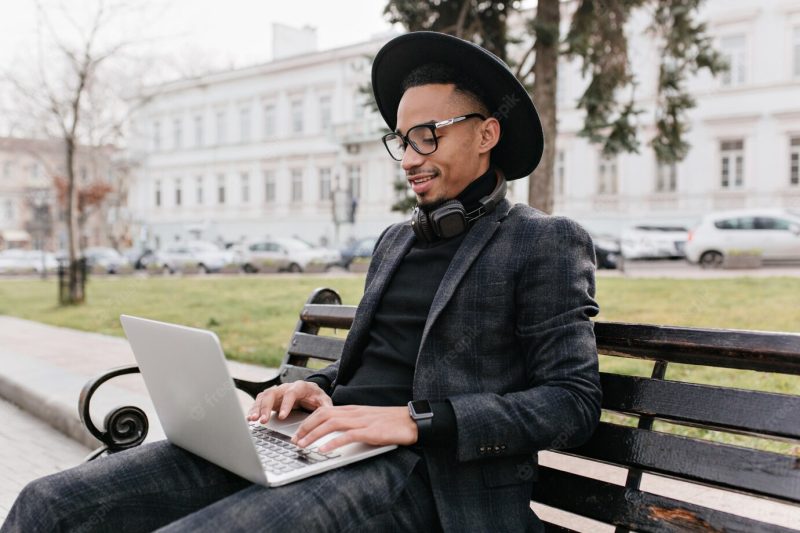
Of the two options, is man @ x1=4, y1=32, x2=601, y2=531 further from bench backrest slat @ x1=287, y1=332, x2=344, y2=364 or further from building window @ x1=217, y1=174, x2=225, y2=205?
building window @ x1=217, y1=174, x2=225, y2=205

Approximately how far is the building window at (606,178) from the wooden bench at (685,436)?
3073cm

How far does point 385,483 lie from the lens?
1804 millimetres

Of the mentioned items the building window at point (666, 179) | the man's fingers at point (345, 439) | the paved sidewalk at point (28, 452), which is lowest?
the paved sidewalk at point (28, 452)

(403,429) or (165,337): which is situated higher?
→ (165,337)

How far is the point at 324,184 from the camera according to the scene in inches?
1690

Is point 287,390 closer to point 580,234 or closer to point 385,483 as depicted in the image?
point 385,483

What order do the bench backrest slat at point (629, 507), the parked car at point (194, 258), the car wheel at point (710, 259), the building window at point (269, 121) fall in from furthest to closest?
the building window at point (269, 121) < the parked car at point (194, 258) < the car wheel at point (710, 259) < the bench backrest slat at point (629, 507)

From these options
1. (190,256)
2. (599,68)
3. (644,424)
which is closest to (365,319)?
(644,424)

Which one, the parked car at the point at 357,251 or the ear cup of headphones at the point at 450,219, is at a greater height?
the ear cup of headphones at the point at 450,219

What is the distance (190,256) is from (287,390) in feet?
107

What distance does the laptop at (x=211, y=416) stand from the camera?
5.35 feet

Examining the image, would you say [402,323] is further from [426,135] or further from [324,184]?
[324,184]

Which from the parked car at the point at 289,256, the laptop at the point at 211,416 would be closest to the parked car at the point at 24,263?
the parked car at the point at 289,256

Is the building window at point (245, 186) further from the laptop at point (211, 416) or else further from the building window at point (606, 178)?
the laptop at point (211, 416)
